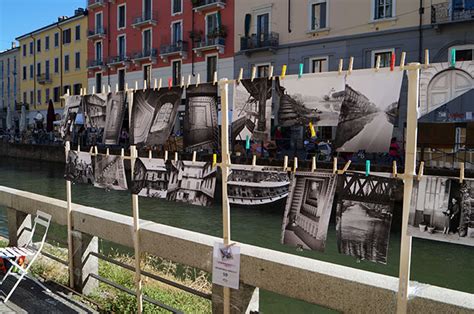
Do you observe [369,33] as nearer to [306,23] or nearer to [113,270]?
[306,23]

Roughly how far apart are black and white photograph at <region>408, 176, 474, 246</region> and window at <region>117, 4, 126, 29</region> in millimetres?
36690

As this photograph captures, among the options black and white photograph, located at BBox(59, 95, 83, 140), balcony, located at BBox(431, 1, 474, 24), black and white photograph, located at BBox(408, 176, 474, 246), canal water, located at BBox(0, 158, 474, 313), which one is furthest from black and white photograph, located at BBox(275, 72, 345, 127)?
balcony, located at BBox(431, 1, 474, 24)

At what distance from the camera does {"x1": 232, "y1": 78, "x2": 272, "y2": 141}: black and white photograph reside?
3.09m

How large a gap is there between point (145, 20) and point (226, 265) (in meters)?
32.8

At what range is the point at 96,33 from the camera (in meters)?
38.6

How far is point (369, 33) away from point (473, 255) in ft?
49.0

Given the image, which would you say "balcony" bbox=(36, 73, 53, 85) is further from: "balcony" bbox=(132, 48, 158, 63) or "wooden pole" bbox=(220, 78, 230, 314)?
"wooden pole" bbox=(220, 78, 230, 314)

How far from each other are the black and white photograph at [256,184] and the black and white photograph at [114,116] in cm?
157

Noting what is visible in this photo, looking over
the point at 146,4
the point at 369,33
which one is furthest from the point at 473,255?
the point at 146,4

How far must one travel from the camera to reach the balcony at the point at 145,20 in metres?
33.2

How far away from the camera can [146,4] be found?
3428 cm

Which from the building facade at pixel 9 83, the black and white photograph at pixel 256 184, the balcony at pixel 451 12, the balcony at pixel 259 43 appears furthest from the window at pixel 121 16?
the black and white photograph at pixel 256 184

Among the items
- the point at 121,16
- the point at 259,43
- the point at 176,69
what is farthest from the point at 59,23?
the point at 259,43

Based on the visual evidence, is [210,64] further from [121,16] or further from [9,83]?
[9,83]
